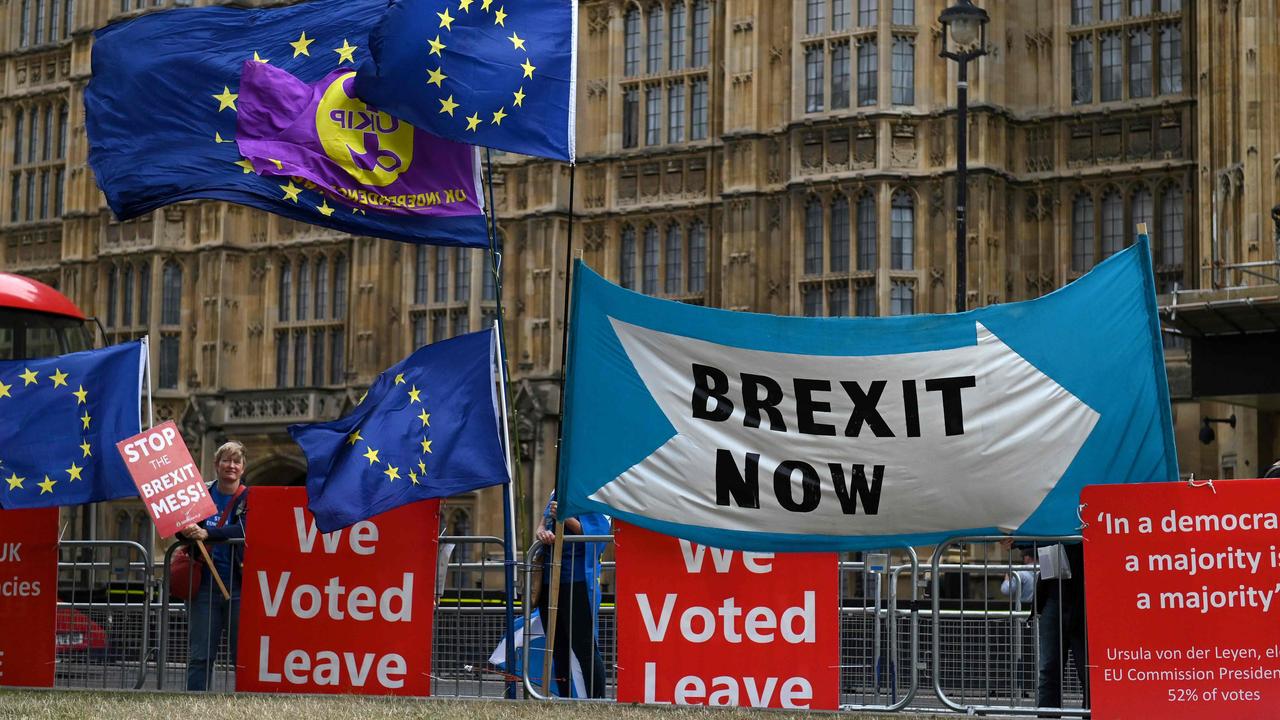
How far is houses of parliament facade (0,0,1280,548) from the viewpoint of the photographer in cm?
2714

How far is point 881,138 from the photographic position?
28875 millimetres

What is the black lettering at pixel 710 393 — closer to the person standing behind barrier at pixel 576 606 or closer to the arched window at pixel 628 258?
the person standing behind barrier at pixel 576 606

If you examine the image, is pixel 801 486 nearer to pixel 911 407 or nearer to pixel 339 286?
pixel 911 407

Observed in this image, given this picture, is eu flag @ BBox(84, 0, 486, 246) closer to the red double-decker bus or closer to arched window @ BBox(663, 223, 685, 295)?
the red double-decker bus

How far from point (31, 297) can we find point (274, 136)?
33.3ft

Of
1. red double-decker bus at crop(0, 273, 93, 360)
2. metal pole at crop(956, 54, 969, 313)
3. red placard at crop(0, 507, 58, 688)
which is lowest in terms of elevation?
red placard at crop(0, 507, 58, 688)

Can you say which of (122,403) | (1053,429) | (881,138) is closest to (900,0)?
(881,138)

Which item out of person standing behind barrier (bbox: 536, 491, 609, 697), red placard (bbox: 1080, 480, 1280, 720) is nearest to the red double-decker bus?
person standing behind barrier (bbox: 536, 491, 609, 697)

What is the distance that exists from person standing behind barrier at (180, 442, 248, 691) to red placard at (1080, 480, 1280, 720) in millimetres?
4950

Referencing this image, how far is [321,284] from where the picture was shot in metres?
36.8

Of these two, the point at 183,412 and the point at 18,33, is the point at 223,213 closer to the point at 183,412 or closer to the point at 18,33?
the point at 183,412

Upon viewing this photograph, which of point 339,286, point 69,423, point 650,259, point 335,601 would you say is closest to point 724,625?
point 335,601

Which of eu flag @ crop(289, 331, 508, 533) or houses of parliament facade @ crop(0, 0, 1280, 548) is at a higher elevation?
houses of parliament facade @ crop(0, 0, 1280, 548)

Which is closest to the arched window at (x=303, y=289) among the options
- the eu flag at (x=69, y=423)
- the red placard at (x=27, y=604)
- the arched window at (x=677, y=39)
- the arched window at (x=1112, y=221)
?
the arched window at (x=677, y=39)
